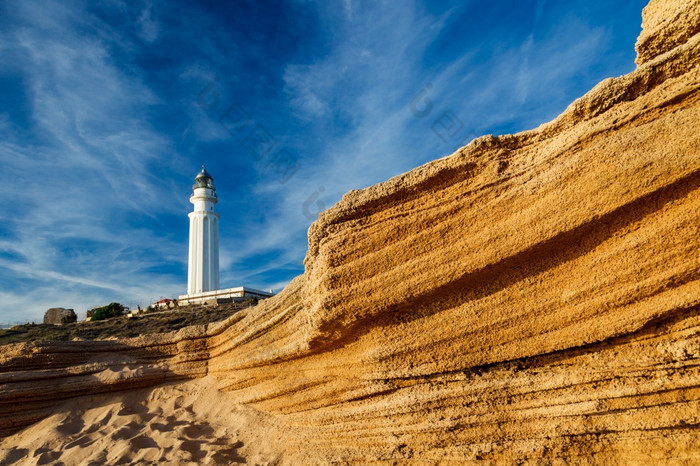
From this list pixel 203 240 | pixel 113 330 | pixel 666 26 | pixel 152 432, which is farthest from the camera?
pixel 203 240

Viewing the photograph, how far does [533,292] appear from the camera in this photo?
4426 millimetres

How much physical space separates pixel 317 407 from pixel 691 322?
172 inches

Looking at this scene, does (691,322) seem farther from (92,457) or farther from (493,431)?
(92,457)

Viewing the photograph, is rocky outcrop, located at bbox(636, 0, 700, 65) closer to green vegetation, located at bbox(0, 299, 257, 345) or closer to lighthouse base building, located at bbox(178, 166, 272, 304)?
green vegetation, located at bbox(0, 299, 257, 345)

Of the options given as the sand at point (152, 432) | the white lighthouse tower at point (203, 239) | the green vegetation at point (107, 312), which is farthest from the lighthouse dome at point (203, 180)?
the sand at point (152, 432)

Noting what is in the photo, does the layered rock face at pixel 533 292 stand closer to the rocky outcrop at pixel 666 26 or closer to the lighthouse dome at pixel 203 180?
the rocky outcrop at pixel 666 26

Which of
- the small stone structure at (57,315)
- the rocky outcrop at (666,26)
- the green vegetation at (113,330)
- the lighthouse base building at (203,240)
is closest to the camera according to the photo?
the rocky outcrop at (666,26)

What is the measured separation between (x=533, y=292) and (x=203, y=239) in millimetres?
41765

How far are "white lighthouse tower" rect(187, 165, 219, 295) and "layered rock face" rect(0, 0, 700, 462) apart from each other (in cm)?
3792

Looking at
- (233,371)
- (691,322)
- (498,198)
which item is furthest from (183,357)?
(691,322)

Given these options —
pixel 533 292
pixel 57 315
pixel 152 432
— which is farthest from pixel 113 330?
pixel 533 292

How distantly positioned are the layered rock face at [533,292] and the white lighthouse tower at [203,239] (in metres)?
37.9

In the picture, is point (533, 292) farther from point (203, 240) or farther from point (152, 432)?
point (203, 240)

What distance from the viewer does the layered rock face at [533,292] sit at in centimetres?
372
